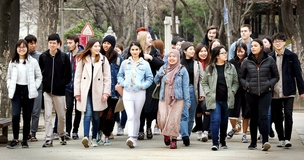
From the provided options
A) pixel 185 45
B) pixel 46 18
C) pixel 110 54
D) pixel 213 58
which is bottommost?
pixel 213 58

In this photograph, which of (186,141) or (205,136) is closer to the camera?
(186,141)

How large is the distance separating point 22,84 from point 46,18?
9408 millimetres

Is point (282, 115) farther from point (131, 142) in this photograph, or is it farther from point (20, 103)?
point (20, 103)

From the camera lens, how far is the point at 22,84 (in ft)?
42.8

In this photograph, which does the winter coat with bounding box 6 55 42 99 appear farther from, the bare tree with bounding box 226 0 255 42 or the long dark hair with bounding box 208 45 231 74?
the bare tree with bounding box 226 0 255 42

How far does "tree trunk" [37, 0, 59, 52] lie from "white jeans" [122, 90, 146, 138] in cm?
908

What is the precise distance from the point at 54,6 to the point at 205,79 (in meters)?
9.96

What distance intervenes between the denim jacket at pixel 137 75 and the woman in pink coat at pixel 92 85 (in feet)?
0.78

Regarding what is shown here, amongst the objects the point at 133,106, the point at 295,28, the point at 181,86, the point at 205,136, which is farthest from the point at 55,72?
the point at 295,28

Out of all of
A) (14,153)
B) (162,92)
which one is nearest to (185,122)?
(162,92)

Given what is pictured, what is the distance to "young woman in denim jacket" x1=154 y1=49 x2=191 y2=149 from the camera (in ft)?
42.4

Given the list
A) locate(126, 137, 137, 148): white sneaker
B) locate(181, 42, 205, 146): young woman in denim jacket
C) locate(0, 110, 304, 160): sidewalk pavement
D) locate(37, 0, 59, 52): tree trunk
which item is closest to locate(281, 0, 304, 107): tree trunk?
locate(37, 0, 59, 52): tree trunk

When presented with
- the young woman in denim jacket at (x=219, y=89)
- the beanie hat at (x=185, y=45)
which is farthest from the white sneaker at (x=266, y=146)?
→ the beanie hat at (x=185, y=45)

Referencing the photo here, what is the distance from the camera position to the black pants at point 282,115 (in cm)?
1321
